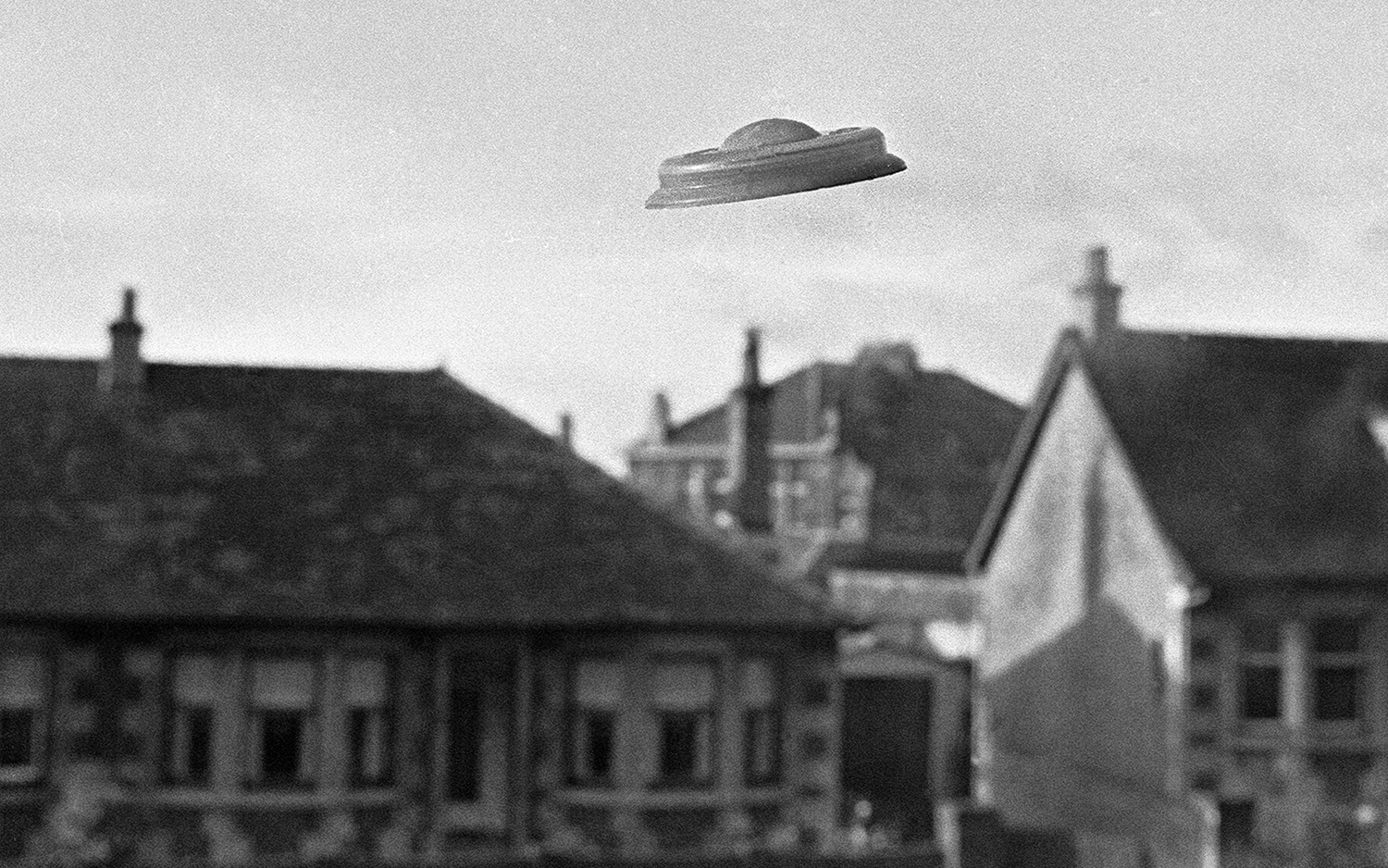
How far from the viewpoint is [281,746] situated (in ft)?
59.6

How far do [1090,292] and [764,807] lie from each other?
8.92 meters

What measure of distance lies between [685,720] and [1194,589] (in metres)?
5.85

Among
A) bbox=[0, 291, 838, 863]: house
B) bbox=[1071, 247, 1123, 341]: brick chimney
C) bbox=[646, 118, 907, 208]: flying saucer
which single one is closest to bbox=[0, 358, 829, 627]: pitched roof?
bbox=[0, 291, 838, 863]: house

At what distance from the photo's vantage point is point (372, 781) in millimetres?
18312

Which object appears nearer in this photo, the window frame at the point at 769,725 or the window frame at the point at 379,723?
the window frame at the point at 379,723

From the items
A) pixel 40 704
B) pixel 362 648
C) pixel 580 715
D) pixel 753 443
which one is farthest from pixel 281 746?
pixel 753 443

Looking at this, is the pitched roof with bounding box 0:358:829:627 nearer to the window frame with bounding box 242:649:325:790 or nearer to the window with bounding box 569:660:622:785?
the window frame with bounding box 242:649:325:790

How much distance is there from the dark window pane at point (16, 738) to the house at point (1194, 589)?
1075 centimetres

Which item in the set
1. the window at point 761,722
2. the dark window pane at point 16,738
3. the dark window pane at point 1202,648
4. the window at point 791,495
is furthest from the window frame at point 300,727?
the window at point 791,495

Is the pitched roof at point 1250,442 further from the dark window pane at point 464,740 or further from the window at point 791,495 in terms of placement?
the window at point 791,495

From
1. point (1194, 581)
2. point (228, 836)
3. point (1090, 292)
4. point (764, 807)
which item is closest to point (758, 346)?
point (1090, 292)

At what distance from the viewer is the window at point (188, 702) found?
18.0 metres

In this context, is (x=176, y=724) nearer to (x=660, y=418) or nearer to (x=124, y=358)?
(x=124, y=358)

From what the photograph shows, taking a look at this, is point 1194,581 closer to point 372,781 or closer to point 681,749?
point 681,749
